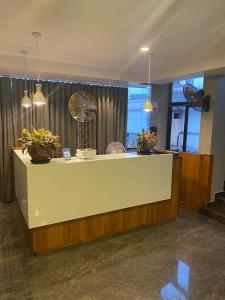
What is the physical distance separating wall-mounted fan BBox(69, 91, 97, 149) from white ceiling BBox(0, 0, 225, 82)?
0.52 metres

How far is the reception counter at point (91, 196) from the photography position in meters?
2.72

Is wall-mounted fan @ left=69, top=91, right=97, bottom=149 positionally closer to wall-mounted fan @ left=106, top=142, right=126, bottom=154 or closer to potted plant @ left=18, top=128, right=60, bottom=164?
wall-mounted fan @ left=106, top=142, right=126, bottom=154

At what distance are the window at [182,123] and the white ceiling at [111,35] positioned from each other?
38.1 inches

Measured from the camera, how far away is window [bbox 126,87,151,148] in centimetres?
561

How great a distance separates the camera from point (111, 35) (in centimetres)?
275

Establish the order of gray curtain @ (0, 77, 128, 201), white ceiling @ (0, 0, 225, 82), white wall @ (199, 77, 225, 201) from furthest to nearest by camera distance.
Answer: gray curtain @ (0, 77, 128, 201) → white wall @ (199, 77, 225, 201) → white ceiling @ (0, 0, 225, 82)

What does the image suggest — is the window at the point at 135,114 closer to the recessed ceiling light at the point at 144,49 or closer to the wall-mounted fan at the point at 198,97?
the wall-mounted fan at the point at 198,97

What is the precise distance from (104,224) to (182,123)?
10.2 feet

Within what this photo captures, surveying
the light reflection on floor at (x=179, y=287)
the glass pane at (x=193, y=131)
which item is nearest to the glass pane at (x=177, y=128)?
the glass pane at (x=193, y=131)

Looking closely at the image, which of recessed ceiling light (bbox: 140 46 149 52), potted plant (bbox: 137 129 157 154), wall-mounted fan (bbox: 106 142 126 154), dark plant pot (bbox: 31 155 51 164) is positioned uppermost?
recessed ceiling light (bbox: 140 46 149 52)

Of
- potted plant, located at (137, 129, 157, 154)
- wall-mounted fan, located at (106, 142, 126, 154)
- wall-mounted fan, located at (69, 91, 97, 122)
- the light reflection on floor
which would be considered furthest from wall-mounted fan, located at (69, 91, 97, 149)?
the light reflection on floor

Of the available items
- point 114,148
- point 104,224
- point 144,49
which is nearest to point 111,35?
point 144,49

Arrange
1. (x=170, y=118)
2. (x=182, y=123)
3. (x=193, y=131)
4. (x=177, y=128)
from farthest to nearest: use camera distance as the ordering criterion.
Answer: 1. (x=170, y=118)
2. (x=177, y=128)
3. (x=182, y=123)
4. (x=193, y=131)

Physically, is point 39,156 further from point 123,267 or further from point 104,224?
point 123,267
